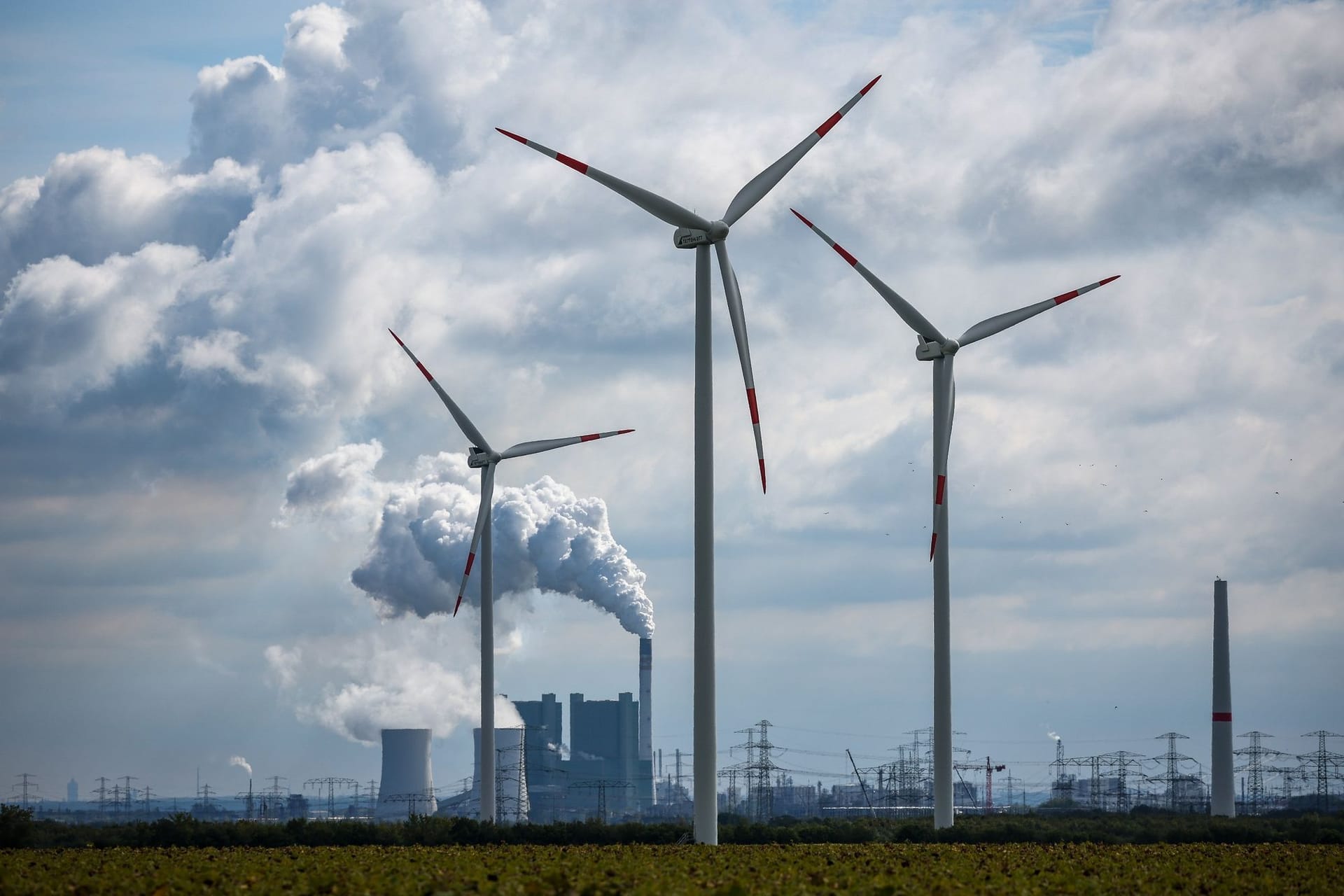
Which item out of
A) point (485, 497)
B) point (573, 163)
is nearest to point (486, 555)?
point (485, 497)

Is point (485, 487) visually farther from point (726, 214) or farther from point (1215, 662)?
point (1215, 662)

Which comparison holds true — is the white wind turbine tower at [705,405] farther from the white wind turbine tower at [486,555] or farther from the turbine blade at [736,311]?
the white wind turbine tower at [486,555]

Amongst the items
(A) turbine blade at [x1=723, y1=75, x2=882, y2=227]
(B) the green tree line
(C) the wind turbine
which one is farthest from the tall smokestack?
(A) turbine blade at [x1=723, y1=75, x2=882, y2=227]

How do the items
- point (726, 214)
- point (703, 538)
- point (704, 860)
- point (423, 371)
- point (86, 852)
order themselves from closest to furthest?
point (704, 860), point (86, 852), point (703, 538), point (726, 214), point (423, 371)

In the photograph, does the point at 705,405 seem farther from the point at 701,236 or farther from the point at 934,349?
the point at 934,349

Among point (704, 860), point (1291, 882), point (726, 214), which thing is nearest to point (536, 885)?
point (704, 860)

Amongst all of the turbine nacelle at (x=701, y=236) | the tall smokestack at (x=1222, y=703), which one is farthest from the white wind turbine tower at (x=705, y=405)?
the tall smokestack at (x=1222, y=703)
